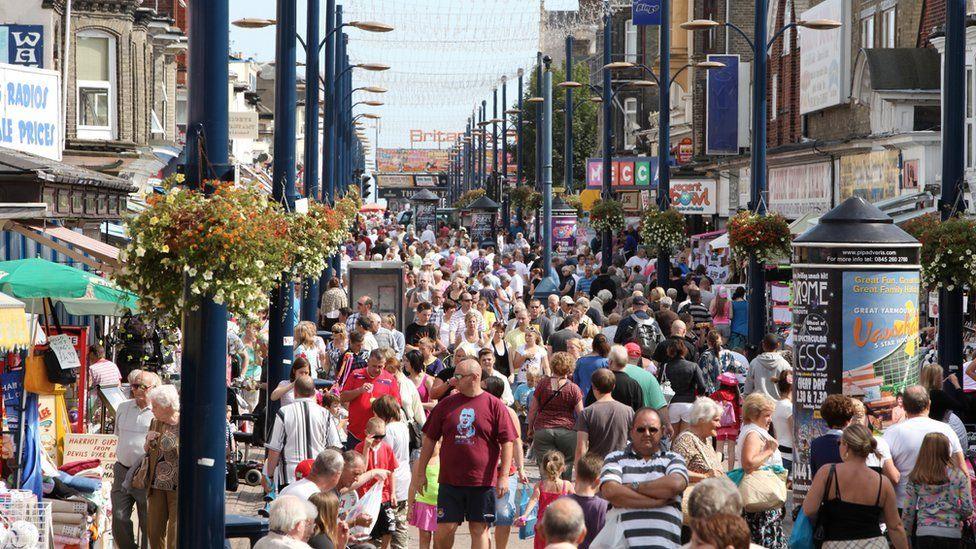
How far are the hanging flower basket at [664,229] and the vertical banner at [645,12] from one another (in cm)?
1777

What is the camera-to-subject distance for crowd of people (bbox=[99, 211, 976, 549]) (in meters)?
7.94

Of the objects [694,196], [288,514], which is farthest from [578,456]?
[694,196]

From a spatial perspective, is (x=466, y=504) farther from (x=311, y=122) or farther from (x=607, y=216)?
(x=607, y=216)

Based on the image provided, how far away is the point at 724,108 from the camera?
37969 mm

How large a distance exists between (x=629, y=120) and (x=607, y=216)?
38608mm

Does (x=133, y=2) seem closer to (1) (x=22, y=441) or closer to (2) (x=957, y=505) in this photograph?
(1) (x=22, y=441)

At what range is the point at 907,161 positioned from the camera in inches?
1060

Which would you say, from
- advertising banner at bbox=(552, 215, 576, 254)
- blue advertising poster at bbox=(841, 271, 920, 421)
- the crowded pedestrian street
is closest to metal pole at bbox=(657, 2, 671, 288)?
the crowded pedestrian street

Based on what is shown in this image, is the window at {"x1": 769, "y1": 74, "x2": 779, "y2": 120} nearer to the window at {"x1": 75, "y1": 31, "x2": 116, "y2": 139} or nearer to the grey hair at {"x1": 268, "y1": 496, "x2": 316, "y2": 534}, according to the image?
the window at {"x1": 75, "y1": 31, "x2": 116, "y2": 139}

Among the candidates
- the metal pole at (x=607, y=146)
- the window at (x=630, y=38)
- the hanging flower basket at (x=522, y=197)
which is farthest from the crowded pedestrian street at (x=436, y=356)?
the window at (x=630, y=38)

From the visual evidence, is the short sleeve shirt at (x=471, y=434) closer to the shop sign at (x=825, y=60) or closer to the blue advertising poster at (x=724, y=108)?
the shop sign at (x=825, y=60)

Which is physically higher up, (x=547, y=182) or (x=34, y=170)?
(x=547, y=182)

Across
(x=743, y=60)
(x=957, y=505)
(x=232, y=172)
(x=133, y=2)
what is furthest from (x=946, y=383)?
(x=743, y=60)

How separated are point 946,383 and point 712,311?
1031cm
